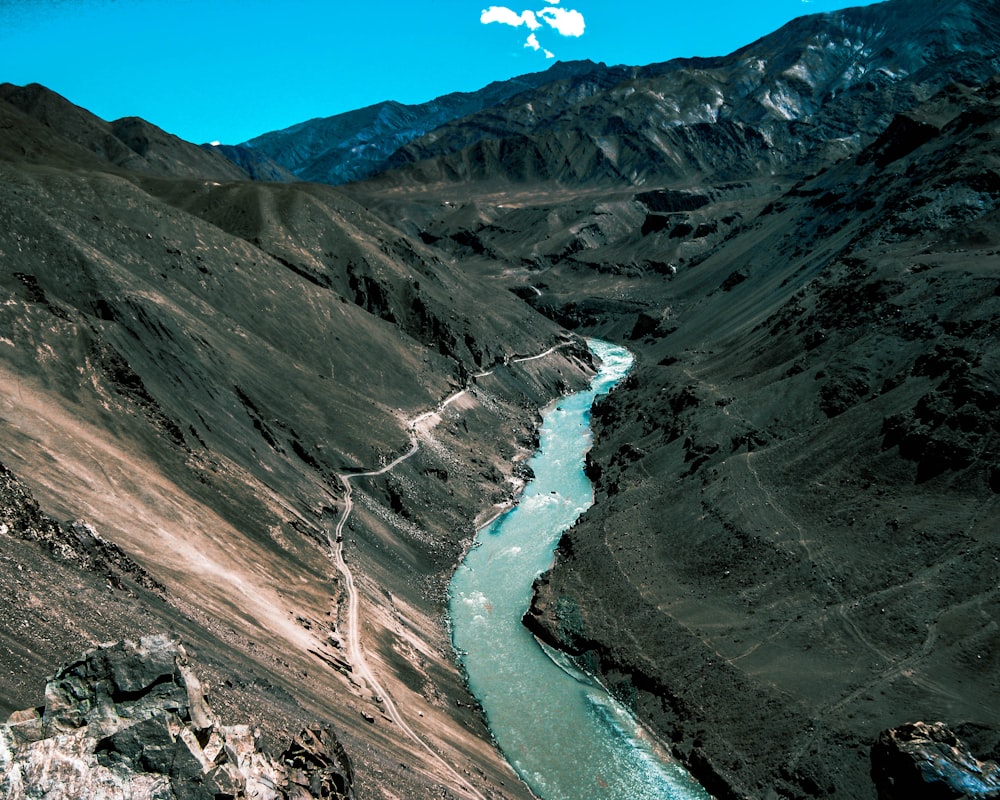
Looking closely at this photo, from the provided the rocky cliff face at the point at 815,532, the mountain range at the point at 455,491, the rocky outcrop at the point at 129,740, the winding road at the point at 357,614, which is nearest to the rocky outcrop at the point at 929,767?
the mountain range at the point at 455,491

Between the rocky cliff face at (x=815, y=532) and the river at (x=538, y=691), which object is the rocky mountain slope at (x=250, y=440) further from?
the rocky cliff face at (x=815, y=532)

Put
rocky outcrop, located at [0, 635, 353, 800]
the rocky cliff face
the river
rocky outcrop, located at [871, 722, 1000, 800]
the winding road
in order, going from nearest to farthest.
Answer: rocky outcrop, located at [0, 635, 353, 800] < rocky outcrop, located at [871, 722, 1000, 800] < the winding road < the rocky cliff face < the river

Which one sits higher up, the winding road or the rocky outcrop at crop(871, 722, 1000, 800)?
the rocky outcrop at crop(871, 722, 1000, 800)

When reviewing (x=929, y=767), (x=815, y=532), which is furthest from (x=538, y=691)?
(x=929, y=767)

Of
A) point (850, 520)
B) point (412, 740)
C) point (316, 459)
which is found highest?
point (850, 520)

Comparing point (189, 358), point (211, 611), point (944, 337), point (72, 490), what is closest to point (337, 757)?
point (211, 611)

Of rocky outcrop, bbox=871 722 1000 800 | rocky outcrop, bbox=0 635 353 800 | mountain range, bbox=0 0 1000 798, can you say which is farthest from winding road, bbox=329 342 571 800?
rocky outcrop, bbox=871 722 1000 800

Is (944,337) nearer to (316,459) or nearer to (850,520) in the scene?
(850,520)

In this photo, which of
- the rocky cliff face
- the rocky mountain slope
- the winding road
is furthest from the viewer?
the rocky cliff face

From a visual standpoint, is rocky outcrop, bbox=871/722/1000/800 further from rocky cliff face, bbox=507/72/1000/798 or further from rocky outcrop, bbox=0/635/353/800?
rocky outcrop, bbox=0/635/353/800
